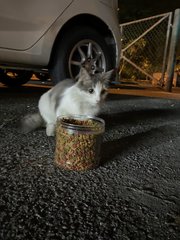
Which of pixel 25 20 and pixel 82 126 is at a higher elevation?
pixel 25 20

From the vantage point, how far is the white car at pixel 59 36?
111 inches

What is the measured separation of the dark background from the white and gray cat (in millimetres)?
8178

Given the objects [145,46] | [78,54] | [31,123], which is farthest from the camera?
[145,46]

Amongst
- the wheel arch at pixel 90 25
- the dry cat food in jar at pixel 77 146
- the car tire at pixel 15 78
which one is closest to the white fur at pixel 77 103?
the dry cat food in jar at pixel 77 146

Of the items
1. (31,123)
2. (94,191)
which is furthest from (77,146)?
(31,123)

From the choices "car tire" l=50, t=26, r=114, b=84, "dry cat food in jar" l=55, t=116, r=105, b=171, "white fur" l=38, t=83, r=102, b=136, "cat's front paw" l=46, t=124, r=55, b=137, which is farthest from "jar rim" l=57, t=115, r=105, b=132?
"car tire" l=50, t=26, r=114, b=84

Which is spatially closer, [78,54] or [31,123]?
[31,123]

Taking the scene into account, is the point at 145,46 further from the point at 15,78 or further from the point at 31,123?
the point at 31,123

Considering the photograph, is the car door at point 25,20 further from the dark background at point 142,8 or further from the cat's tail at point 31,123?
the dark background at point 142,8

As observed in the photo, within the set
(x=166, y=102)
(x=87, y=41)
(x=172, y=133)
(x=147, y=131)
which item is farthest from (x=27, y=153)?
(x=166, y=102)

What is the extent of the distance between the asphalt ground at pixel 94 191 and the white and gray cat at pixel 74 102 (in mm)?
104

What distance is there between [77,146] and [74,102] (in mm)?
680

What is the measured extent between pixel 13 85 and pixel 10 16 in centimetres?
190

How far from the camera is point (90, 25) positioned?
3395mm
